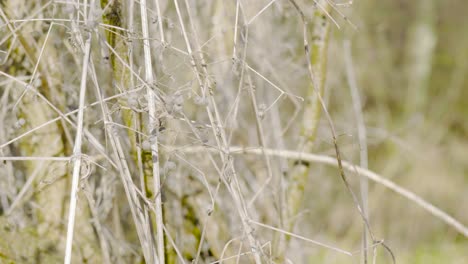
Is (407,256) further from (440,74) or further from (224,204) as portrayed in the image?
(440,74)

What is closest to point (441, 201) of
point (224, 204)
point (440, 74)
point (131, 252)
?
point (440, 74)

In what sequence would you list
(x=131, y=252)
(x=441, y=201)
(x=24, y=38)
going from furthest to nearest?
1. (x=441, y=201)
2. (x=131, y=252)
3. (x=24, y=38)

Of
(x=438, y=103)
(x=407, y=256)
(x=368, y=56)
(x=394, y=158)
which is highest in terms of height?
(x=368, y=56)

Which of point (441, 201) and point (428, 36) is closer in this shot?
point (441, 201)

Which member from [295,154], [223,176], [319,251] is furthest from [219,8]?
[319,251]

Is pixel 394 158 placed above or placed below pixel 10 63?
below

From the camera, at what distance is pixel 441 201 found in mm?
4121

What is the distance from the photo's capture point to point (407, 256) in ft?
10.9

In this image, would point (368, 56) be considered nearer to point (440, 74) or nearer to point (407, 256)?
point (440, 74)

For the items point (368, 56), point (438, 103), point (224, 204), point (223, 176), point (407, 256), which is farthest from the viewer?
point (438, 103)

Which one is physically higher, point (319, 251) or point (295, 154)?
point (295, 154)

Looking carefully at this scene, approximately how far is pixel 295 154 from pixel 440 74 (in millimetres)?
4300

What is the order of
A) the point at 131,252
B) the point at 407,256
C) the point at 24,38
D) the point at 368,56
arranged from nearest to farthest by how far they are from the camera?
the point at 24,38, the point at 131,252, the point at 407,256, the point at 368,56

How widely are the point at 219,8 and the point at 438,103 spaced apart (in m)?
3.74
